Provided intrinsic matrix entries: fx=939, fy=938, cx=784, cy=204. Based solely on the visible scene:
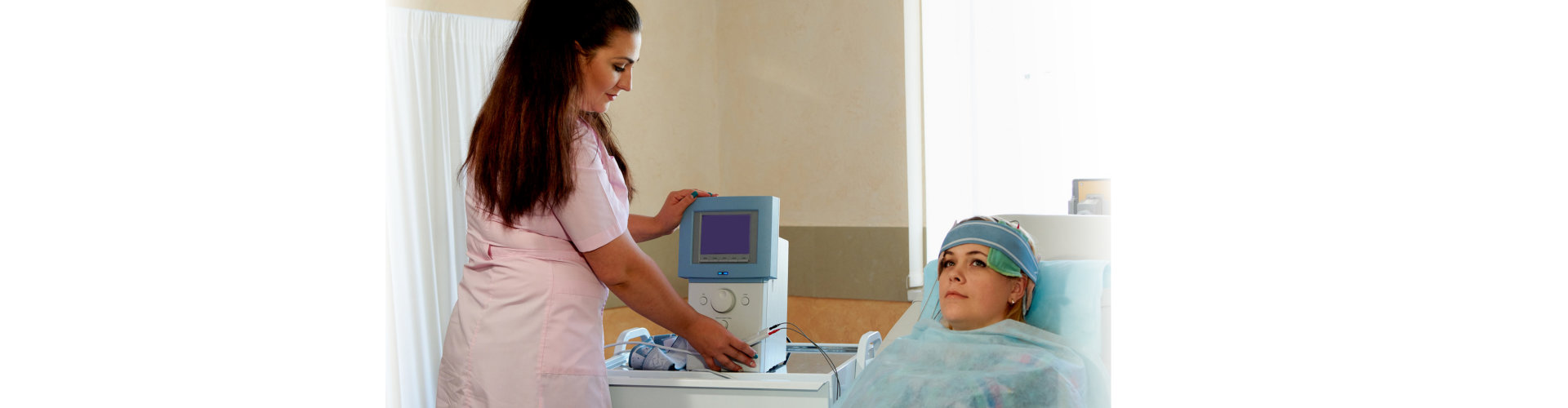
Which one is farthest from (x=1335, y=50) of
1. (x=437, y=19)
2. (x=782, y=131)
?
(x=782, y=131)

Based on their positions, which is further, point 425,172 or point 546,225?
point 425,172

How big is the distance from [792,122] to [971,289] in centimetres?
208

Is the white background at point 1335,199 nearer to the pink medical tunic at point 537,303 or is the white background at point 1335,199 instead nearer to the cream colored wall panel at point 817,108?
the pink medical tunic at point 537,303

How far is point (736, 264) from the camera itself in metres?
1.72

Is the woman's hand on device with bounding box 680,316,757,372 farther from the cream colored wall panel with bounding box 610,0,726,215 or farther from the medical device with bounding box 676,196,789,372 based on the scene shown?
the cream colored wall panel with bounding box 610,0,726,215

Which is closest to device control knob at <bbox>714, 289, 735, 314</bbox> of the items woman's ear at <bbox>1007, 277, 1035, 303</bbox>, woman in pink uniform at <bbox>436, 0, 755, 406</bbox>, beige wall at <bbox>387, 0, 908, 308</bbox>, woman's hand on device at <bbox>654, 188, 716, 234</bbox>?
woman's hand on device at <bbox>654, 188, 716, 234</bbox>

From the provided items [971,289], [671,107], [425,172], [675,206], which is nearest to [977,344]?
[971,289]

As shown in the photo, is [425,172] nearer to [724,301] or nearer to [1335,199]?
[724,301]

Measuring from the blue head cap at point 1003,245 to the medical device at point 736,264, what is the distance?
0.36 m

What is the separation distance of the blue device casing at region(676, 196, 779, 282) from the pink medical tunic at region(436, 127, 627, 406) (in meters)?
0.30

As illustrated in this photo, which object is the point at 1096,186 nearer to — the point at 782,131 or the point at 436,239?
the point at 436,239

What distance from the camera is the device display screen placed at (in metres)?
1.72

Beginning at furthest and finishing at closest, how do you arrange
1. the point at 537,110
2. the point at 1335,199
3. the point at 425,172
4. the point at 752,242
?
the point at 425,172 → the point at 752,242 → the point at 537,110 → the point at 1335,199

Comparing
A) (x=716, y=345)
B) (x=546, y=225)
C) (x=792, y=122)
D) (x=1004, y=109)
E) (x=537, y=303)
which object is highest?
(x=792, y=122)
